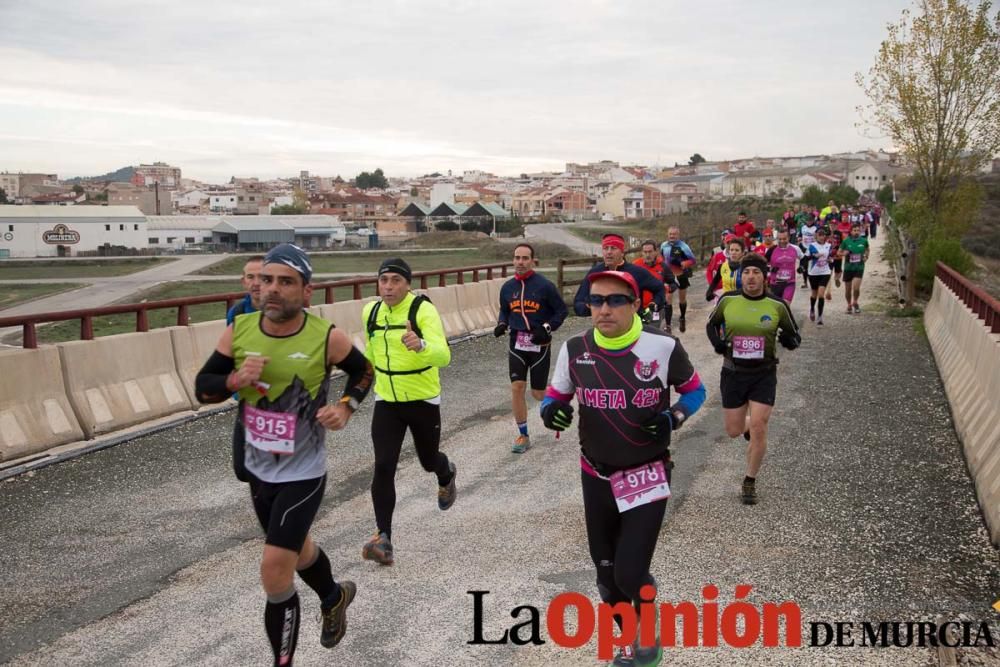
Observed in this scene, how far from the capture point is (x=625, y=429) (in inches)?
172

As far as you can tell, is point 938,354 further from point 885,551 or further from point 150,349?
point 150,349

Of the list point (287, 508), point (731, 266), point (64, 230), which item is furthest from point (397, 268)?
point (64, 230)

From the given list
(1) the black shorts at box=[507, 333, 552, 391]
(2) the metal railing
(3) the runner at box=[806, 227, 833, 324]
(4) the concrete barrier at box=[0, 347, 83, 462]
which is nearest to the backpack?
(1) the black shorts at box=[507, 333, 552, 391]

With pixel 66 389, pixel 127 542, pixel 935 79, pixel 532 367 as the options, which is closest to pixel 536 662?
pixel 127 542

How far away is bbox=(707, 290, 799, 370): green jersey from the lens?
744 centimetres

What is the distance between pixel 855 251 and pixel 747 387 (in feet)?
39.7

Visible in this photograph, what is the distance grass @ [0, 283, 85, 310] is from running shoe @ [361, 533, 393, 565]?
48.4 metres

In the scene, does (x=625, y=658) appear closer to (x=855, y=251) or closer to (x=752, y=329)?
(x=752, y=329)

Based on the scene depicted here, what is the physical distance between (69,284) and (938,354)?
201 ft

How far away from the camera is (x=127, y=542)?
647 centimetres

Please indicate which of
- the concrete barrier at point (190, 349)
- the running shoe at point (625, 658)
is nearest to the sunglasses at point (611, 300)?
the running shoe at point (625, 658)

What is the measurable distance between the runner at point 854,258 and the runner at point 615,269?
946cm

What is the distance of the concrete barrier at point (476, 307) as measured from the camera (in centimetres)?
1822

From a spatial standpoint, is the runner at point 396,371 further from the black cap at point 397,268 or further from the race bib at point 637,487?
the race bib at point 637,487
